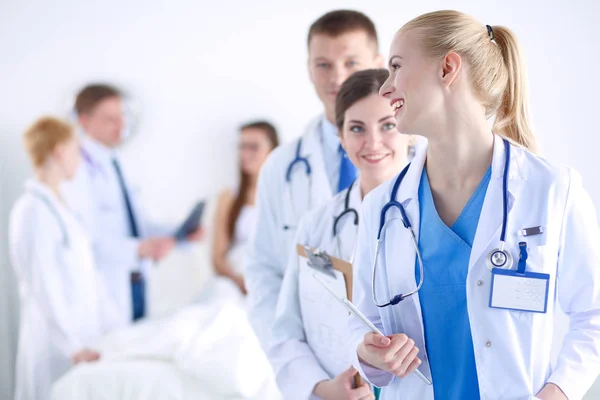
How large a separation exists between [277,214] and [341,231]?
0.38 m

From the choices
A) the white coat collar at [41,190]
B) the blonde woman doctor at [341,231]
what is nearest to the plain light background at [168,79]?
the white coat collar at [41,190]

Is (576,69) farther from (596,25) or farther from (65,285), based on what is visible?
(65,285)

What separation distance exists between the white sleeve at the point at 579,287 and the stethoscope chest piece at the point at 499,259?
9 centimetres

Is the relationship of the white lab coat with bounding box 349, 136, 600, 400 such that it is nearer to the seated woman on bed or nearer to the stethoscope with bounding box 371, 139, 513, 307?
the stethoscope with bounding box 371, 139, 513, 307

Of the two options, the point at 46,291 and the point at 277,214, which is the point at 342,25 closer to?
the point at 277,214

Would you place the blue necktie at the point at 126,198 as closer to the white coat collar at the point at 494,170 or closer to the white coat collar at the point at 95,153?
the white coat collar at the point at 95,153

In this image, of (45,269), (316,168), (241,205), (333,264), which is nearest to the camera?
(333,264)

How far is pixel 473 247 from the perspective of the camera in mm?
1158

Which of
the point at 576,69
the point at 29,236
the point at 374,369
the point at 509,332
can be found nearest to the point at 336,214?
the point at 374,369

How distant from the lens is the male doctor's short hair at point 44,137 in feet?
12.0

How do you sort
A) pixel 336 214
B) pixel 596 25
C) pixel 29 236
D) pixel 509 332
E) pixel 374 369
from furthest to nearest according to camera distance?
pixel 29 236 → pixel 596 25 → pixel 336 214 → pixel 374 369 → pixel 509 332

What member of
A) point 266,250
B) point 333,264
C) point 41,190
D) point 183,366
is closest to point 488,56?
point 333,264

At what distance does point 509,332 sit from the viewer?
1.12m

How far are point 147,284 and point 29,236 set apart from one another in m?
0.80
